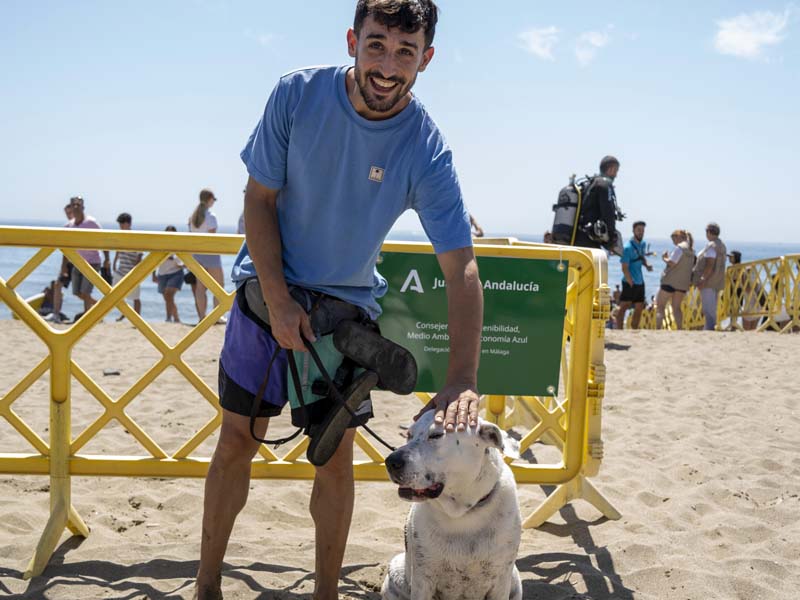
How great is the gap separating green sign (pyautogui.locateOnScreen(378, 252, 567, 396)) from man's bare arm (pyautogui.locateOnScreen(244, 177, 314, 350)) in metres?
1.45

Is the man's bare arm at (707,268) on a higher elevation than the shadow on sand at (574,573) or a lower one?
higher

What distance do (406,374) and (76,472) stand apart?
85.8 inches

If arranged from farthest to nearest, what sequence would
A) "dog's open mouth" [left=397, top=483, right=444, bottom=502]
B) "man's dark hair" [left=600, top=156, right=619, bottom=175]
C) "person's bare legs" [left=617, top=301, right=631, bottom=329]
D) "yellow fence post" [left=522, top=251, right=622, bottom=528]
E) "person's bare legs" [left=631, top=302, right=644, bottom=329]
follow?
"person's bare legs" [left=631, top=302, right=644, bottom=329] → "person's bare legs" [left=617, top=301, right=631, bottom=329] → "man's dark hair" [left=600, top=156, right=619, bottom=175] → "yellow fence post" [left=522, top=251, right=622, bottom=528] → "dog's open mouth" [left=397, top=483, right=444, bottom=502]

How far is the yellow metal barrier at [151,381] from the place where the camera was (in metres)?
3.91

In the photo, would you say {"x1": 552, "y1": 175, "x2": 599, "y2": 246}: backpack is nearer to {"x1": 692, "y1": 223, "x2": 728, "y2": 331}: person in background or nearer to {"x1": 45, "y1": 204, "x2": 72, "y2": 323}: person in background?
{"x1": 692, "y1": 223, "x2": 728, "y2": 331}: person in background

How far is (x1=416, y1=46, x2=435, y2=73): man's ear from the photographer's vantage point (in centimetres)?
262

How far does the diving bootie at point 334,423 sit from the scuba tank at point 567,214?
7614mm

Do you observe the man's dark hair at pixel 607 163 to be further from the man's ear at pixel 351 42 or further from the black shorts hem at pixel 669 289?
the man's ear at pixel 351 42

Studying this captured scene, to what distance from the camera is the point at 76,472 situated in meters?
4.03

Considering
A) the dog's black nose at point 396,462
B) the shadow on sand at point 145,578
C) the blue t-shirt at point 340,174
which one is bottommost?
the shadow on sand at point 145,578

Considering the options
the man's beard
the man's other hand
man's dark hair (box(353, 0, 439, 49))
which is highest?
man's dark hair (box(353, 0, 439, 49))

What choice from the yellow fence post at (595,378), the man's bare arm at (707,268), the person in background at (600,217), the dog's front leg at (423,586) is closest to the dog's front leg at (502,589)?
the dog's front leg at (423,586)

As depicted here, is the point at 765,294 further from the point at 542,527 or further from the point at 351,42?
the point at 351,42

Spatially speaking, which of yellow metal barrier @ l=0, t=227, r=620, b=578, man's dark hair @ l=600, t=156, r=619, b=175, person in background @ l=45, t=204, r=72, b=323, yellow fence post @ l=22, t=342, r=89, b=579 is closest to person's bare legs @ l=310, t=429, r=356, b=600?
yellow metal barrier @ l=0, t=227, r=620, b=578
